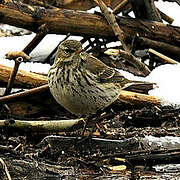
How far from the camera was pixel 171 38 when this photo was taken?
6.81 metres

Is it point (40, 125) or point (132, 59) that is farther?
point (132, 59)

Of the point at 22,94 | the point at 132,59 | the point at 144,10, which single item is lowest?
the point at 22,94

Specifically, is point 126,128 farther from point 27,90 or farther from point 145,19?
point 145,19

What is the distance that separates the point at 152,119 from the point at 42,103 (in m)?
0.97

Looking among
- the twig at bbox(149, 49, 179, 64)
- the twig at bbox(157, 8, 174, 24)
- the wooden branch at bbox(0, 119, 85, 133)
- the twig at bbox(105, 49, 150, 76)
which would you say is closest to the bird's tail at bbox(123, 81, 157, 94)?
the twig at bbox(105, 49, 150, 76)

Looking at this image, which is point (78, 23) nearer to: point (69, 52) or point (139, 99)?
point (69, 52)

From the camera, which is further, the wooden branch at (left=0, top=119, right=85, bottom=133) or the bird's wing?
the bird's wing

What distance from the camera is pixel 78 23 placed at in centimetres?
653

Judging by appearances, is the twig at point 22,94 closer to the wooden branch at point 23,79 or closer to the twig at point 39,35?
the wooden branch at point 23,79

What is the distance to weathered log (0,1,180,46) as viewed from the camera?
632 cm

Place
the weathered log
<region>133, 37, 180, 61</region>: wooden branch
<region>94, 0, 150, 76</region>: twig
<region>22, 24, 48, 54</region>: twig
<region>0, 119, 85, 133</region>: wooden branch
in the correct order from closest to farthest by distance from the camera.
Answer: <region>0, 119, 85, 133</region>: wooden branch, <region>22, 24, 48, 54</region>: twig, the weathered log, <region>94, 0, 150, 76</region>: twig, <region>133, 37, 180, 61</region>: wooden branch

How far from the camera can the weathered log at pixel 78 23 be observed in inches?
249

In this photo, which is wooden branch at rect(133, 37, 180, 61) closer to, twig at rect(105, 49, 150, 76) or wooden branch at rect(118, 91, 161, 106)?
twig at rect(105, 49, 150, 76)

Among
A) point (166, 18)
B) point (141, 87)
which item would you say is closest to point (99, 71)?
point (141, 87)
